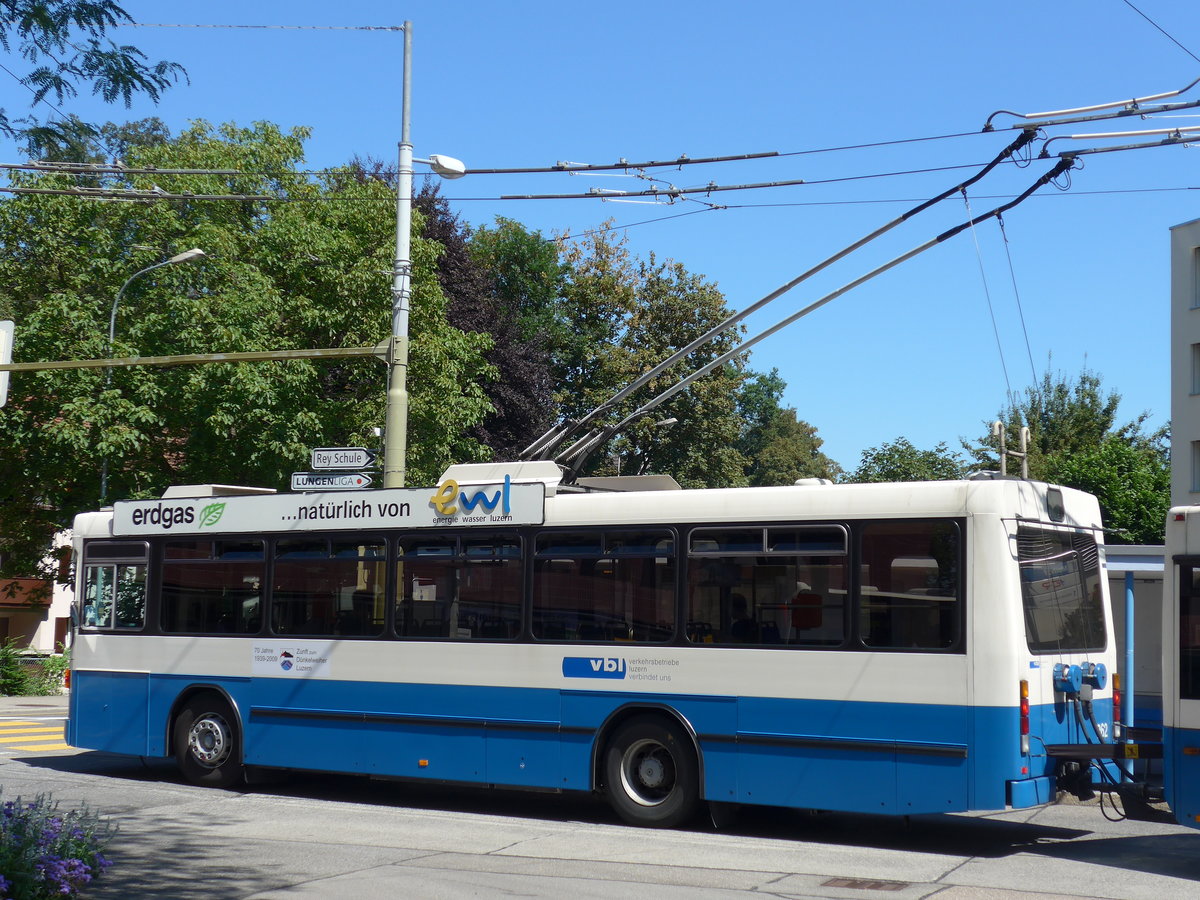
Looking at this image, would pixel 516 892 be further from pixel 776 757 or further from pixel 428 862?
pixel 776 757

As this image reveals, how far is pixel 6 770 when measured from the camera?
1504 cm

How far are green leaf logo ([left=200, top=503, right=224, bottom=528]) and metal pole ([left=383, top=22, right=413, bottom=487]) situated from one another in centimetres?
280

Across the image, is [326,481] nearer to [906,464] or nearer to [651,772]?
[651,772]

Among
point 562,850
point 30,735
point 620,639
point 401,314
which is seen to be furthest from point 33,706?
point 562,850

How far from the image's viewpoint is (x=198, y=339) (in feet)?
91.4

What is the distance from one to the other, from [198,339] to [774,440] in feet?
236

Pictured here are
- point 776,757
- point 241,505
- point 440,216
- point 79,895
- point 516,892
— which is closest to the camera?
point 79,895

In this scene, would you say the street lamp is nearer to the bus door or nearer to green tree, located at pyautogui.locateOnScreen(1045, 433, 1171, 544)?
the bus door

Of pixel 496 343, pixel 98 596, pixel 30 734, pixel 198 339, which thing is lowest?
pixel 30 734

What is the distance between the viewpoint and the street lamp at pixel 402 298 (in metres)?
17.2

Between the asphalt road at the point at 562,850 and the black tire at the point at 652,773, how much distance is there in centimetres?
20

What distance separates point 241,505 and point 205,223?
61.7 ft

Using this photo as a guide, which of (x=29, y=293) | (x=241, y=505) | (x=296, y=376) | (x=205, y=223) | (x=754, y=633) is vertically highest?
(x=205, y=223)

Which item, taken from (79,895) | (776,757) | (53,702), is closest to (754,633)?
(776,757)
